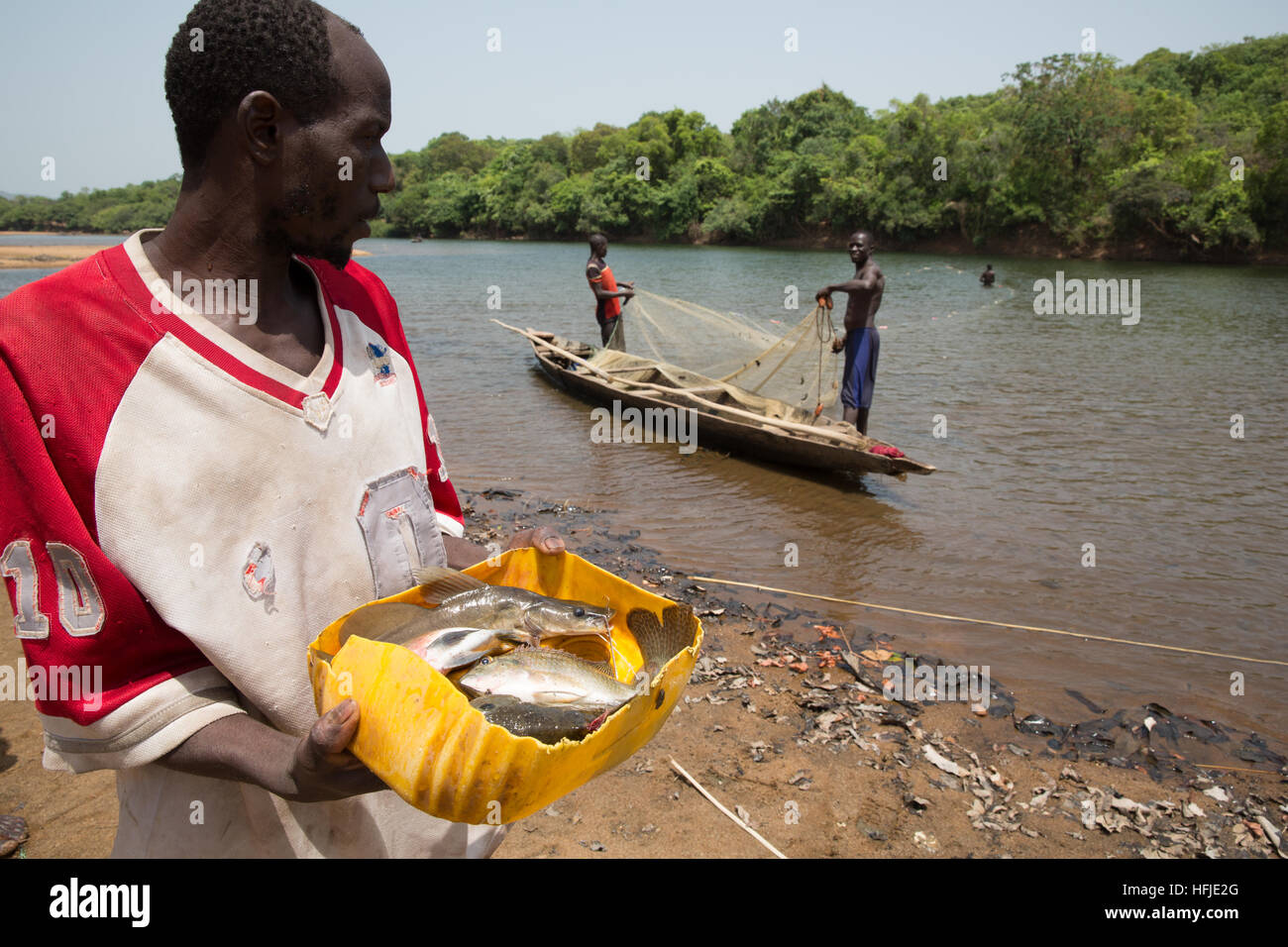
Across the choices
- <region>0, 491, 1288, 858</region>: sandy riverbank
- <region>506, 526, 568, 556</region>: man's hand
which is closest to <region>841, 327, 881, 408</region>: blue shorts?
<region>0, 491, 1288, 858</region>: sandy riverbank

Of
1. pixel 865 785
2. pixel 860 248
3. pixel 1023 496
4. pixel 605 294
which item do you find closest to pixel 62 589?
pixel 865 785

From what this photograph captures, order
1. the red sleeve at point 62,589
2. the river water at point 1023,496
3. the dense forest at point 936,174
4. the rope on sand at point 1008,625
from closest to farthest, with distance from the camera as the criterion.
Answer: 1. the red sleeve at point 62,589
2. the rope on sand at point 1008,625
3. the river water at point 1023,496
4. the dense forest at point 936,174

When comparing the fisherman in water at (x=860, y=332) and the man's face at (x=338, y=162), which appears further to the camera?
the fisherman in water at (x=860, y=332)

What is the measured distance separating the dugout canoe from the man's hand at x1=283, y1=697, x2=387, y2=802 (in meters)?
6.87

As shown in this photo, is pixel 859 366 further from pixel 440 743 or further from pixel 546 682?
pixel 440 743

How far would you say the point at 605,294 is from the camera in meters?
12.8

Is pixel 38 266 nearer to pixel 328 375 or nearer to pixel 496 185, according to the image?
pixel 328 375

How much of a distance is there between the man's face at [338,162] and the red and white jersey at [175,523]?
19cm

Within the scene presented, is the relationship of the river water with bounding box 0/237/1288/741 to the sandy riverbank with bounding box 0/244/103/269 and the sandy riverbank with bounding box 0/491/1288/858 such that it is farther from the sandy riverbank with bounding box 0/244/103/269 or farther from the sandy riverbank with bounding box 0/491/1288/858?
the sandy riverbank with bounding box 0/244/103/269

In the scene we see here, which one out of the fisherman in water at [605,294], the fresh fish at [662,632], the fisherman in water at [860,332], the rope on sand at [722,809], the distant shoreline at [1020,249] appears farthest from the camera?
the distant shoreline at [1020,249]

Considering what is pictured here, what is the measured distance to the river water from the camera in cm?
534

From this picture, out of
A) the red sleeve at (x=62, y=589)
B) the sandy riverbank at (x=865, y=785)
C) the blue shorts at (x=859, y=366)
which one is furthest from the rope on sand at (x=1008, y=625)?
the red sleeve at (x=62, y=589)

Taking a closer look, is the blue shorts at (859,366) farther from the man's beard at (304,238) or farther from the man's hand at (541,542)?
the man's beard at (304,238)

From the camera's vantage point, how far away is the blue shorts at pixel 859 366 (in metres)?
8.99
